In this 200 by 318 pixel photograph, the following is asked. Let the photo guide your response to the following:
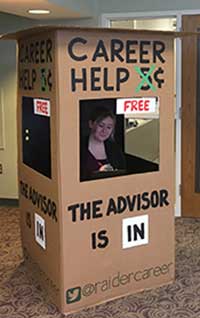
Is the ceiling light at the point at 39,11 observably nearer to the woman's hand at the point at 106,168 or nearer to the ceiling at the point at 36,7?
the ceiling at the point at 36,7

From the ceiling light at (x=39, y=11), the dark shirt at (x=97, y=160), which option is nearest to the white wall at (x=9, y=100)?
the ceiling light at (x=39, y=11)

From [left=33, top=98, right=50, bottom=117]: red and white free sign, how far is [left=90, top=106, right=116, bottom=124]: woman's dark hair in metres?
0.28

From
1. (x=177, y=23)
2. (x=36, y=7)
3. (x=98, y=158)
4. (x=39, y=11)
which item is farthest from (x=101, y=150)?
(x=177, y=23)

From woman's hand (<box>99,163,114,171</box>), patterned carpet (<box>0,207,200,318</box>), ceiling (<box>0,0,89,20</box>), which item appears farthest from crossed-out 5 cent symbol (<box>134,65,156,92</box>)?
patterned carpet (<box>0,207,200,318</box>)

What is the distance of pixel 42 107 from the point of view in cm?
303

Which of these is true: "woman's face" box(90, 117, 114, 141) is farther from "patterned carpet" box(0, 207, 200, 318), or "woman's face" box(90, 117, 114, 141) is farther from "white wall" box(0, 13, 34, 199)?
"white wall" box(0, 13, 34, 199)

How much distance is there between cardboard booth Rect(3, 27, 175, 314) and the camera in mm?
2832

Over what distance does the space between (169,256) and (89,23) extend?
Result: 264 centimetres

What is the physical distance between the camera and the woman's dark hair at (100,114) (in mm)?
2926

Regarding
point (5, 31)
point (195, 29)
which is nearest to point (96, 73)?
point (195, 29)

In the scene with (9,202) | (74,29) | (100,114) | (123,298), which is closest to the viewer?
(74,29)

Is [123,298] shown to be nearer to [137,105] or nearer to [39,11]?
[137,105]

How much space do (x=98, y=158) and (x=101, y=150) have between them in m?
0.06

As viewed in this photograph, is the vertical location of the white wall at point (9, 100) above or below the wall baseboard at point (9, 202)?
above
